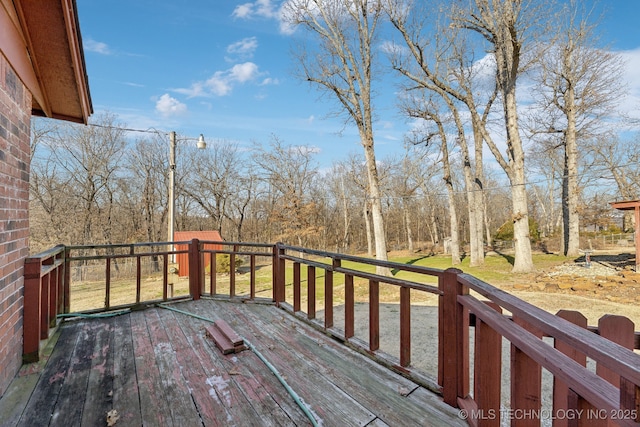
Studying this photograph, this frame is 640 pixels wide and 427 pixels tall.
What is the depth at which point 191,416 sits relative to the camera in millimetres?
1736

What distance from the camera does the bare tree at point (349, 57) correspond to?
9.76m

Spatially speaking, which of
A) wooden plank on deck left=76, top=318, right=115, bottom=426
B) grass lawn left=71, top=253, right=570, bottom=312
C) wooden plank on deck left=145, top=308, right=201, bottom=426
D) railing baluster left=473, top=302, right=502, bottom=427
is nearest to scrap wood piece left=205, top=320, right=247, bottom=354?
wooden plank on deck left=145, top=308, right=201, bottom=426

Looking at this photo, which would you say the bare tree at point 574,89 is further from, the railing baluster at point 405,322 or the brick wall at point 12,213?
the brick wall at point 12,213

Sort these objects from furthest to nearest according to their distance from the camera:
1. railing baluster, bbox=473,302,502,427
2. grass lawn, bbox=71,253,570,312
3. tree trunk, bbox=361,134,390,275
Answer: tree trunk, bbox=361,134,390,275
grass lawn, bbox=71,253,570,312
railing baluster, bbox=473,302,502,427

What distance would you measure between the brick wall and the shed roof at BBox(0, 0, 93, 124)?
173 mm

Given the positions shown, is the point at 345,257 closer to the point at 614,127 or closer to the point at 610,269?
the point at 610,269

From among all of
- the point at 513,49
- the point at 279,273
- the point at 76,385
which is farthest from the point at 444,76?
the point at 76,385

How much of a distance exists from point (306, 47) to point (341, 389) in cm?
1114

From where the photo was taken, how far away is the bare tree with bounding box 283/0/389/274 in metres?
9.76

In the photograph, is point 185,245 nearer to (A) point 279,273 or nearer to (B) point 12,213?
(A) point 279,273

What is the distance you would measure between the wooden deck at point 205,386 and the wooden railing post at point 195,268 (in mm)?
1258

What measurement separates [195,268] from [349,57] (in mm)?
8809

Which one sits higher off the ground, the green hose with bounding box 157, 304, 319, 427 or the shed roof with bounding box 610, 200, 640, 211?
the shed roof with bounding box 610, 200, 640, 211

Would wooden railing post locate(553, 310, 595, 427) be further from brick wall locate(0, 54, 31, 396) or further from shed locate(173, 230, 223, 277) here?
shed locate(173, 230, 223, 277)
